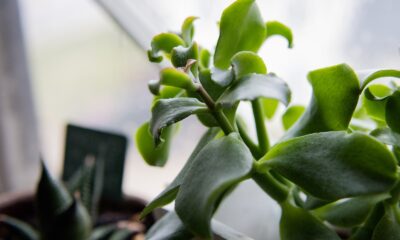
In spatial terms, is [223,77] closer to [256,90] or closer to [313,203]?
[256,90]

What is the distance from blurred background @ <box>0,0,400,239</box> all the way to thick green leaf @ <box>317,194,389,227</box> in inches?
12.0

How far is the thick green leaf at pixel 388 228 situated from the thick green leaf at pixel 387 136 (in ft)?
0.17

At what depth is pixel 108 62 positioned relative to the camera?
1149 millimetres

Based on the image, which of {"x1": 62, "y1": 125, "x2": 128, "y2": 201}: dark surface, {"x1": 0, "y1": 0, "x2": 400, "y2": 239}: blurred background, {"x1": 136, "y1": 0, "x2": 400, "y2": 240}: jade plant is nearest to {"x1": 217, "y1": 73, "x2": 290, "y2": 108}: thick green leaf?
{"x1": 136, "y1": 0, "x2": 400, "y2": 240}: jade plant

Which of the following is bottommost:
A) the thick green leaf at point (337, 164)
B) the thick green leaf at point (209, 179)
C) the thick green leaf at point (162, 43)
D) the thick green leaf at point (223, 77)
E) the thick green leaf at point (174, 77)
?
the thick green leaf at point (337, 164)

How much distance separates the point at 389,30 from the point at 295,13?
137 millimetres

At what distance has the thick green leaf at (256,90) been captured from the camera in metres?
0.29

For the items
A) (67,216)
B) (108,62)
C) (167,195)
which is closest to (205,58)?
(167,195)

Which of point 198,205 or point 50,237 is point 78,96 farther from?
point 198,205

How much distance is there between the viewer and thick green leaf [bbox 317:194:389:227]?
0.37 metres

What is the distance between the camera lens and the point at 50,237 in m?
0.72

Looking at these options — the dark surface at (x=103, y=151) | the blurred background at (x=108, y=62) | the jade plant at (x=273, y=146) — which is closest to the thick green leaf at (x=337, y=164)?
the jade plant at (x=273, y=146)

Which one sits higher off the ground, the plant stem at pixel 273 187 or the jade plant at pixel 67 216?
the plant stem at pixel 273 187

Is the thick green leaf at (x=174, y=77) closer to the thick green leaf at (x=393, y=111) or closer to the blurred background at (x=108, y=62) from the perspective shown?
the thick green leaf at (x=393, y=111)
